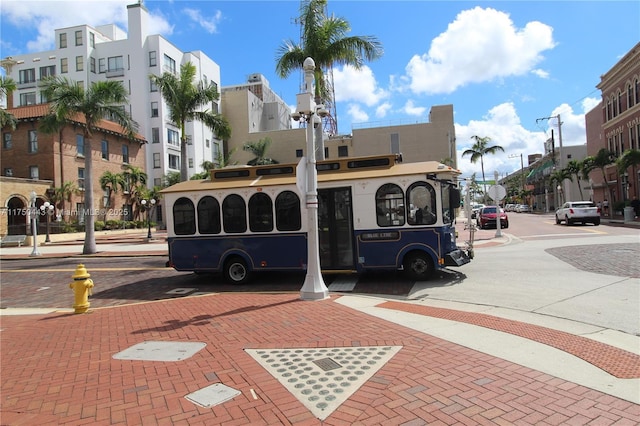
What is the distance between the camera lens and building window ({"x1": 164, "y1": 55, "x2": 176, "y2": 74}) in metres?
52.3

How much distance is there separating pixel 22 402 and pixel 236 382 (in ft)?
6.77

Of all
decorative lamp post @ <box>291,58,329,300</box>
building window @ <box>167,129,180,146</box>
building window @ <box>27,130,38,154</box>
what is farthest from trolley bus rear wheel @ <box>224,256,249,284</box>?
building window @ <box>167,129,180,146</box>

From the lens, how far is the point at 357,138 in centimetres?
5572

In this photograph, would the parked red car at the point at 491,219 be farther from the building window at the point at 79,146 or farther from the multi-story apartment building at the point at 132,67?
the building window at the point at 79,146

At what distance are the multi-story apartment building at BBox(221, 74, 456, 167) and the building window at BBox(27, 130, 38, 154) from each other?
2093cm

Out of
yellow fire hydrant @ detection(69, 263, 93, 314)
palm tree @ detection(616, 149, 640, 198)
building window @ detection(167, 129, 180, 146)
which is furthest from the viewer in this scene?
building window @ detection(167, 129, 180, 146)

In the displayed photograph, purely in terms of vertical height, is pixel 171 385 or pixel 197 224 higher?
pixel 197 224

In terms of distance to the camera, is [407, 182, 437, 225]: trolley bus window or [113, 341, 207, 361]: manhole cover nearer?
[113, 341, 207, 361]: manhole cover

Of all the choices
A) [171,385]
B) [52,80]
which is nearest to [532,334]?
[171,385]

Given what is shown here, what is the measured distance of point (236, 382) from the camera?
4.23 m

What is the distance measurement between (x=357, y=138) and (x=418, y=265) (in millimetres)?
47117

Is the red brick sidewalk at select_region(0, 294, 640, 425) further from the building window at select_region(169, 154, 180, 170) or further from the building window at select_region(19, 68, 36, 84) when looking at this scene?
the building window at select_region(19, 68, 36, 84)

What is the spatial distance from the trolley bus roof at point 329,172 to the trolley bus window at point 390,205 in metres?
0.36

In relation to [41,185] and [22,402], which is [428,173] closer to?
[22,402]
